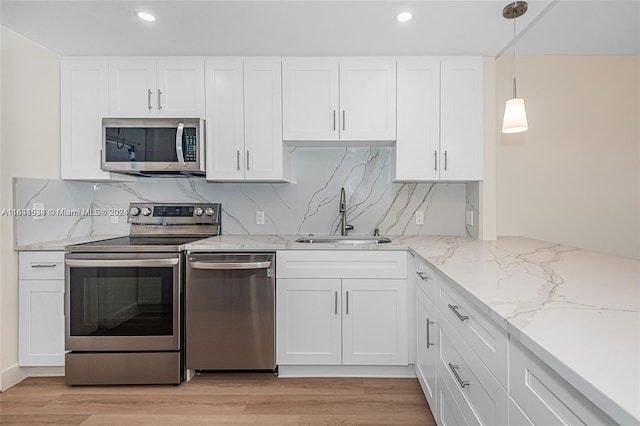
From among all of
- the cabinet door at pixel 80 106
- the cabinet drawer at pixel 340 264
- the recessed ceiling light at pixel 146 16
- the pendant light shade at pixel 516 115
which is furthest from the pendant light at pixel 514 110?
the cabinet door at pixel 80 106

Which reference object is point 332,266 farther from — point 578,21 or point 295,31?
point 578,21

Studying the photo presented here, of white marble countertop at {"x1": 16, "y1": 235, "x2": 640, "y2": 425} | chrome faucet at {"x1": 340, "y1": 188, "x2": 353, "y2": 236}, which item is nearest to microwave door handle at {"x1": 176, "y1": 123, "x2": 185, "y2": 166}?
chrome faucet at {"x1": 340, "y1": 188, "x2": 353, "y2": 236}

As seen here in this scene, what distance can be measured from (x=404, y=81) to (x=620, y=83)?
1709mm

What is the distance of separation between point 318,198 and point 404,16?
1.47 m

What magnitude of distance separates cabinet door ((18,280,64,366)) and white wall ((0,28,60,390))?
44 millimetres

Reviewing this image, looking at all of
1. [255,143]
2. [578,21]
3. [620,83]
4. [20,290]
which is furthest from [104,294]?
[620,83]

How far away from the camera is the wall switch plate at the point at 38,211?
2.51 meters

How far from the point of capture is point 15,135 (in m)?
2.38

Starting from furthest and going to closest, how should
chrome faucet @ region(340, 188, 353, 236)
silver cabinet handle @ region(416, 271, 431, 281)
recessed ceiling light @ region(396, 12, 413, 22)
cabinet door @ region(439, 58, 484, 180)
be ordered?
chrome faucet @ region(340, 188, 353, 236)
cabinet door @ region(439, 58, 484, 180)
recessed ceiling light @ region(396, 12, 413, 22)
silver cabinet handle @ region(416, 271, 431, 281)

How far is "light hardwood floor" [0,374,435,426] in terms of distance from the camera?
2000mm

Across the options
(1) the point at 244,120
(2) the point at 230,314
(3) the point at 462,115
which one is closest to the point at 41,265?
(2) the point at 230,314

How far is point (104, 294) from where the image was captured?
7.72 ft

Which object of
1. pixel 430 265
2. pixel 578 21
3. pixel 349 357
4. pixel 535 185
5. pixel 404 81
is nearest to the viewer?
pixel 430 265

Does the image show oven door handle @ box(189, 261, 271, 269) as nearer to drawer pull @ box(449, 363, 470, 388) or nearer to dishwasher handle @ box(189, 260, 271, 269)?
dishwasher handle @ box(189, 260, 271, 269)
